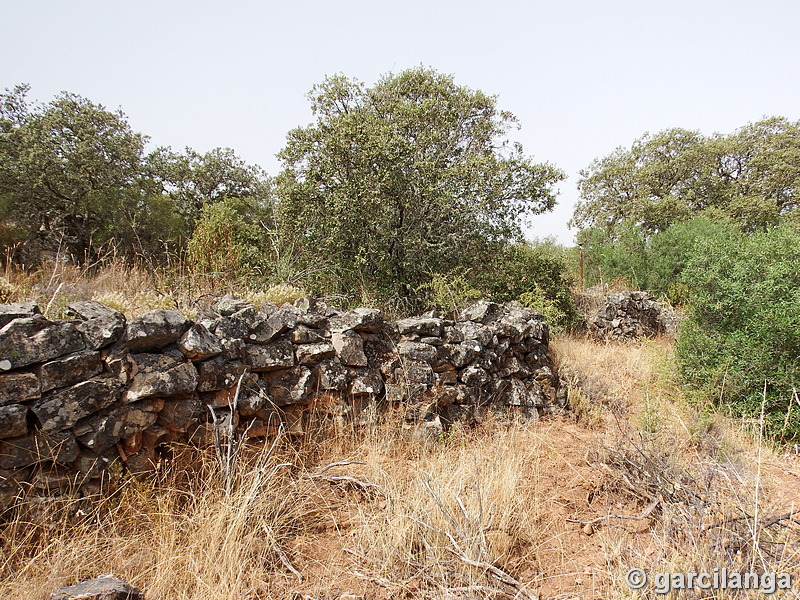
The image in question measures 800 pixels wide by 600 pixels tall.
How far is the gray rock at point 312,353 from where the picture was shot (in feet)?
12.5

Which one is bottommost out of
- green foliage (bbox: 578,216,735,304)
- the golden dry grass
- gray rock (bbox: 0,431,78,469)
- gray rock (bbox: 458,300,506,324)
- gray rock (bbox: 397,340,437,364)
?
the golden dry grass

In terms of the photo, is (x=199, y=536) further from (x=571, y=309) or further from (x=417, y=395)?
(x=571, y=309)

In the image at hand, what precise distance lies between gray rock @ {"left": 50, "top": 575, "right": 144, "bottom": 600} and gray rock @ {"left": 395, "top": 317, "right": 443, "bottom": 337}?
9.95 ft

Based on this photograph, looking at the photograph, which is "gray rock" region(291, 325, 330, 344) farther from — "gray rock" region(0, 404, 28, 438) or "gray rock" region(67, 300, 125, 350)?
"gray rock" region(0, 404, 28, 438)

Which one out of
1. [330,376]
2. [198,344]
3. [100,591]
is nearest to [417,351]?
[330,376]

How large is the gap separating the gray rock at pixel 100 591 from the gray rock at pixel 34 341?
1335 mm

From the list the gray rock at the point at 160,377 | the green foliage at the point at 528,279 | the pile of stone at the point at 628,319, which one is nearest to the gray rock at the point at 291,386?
the gray rock at the point at 160,377

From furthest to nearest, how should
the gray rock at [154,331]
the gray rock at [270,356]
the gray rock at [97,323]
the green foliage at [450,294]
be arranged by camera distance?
the green foliage at [450,294], the gray rock at [270,356], the gray rock at [154,331], the gray rock at [97,323]

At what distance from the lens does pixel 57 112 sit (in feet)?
40.8

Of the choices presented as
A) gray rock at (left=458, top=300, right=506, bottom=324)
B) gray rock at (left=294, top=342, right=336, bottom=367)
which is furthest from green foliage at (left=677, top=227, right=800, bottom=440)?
gray rock at (left=294, top=342, right=336, bottom=367)

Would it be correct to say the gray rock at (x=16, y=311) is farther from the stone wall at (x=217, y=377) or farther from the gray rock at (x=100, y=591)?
the gray rock at (x=100, y=591)

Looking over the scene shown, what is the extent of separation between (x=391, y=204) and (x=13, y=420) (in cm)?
636

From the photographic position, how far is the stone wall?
2578 mm

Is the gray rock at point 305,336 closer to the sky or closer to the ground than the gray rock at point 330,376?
Result: closer to the sky
